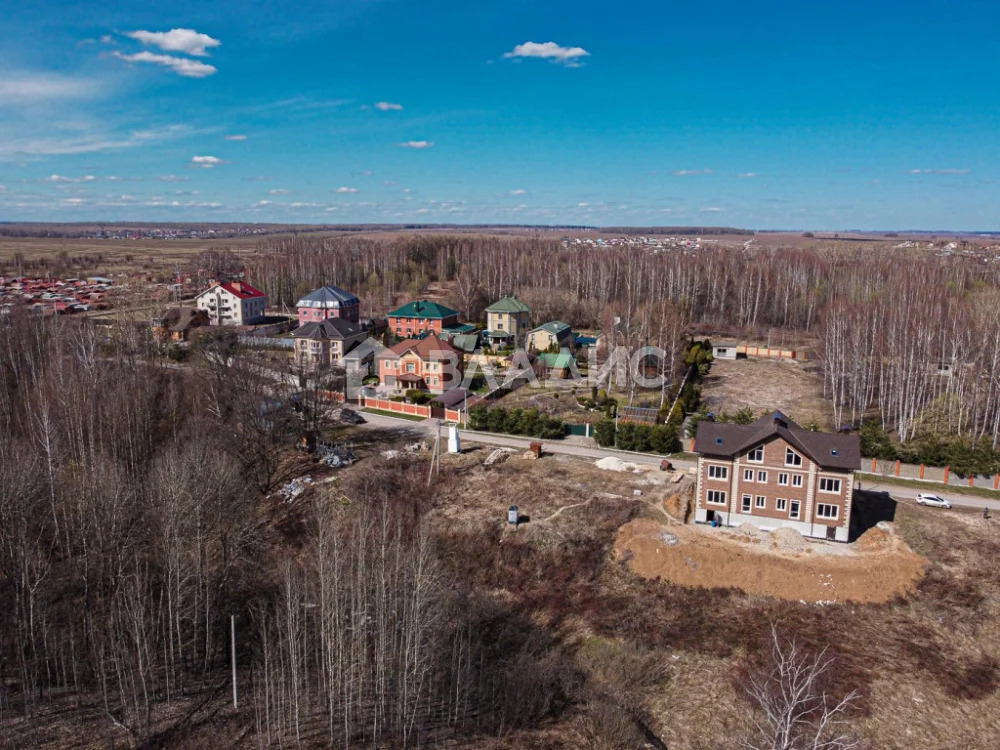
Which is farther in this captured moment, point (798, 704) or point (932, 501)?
point (932, 501)

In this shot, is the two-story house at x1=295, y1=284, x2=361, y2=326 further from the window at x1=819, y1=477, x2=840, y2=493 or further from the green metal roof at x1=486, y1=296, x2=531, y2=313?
the window at x1=819, y1=477, x2=840, y2=493

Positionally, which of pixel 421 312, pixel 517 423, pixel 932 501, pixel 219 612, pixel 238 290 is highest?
pixel 238 290

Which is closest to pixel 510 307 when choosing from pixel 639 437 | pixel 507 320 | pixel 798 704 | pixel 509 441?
pixel 507 320

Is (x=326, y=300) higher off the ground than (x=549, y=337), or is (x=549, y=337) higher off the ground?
(x=326, y=300)

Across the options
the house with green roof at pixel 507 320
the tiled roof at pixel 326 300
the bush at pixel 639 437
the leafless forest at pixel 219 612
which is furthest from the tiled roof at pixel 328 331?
the bush at pixel 639 437

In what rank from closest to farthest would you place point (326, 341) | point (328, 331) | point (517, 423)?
point (517, 423) → point (326, 341) → point (328, 331)

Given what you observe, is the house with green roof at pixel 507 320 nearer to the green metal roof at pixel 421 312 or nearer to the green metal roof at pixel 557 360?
the green metal roof at pixel 421 312

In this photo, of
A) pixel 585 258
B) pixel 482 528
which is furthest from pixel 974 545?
pixel 585 258

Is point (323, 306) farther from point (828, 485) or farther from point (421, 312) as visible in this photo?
point (828, 485)
